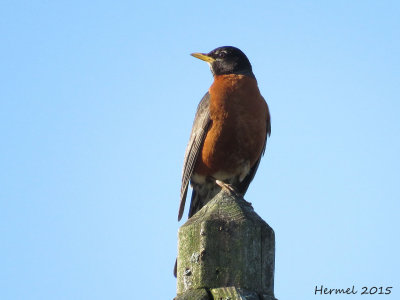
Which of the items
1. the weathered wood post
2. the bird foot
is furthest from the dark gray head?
the weathered wood post

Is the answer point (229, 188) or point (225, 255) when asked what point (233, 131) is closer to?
point (229, 188)

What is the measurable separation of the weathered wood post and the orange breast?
415 centimetres

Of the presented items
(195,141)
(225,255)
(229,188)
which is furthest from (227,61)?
(225,255)

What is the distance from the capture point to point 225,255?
2.76 metres

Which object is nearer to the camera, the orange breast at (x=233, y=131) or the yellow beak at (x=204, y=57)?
the orange breast at (x=233, y=131)

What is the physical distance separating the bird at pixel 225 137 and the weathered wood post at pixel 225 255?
409 cm

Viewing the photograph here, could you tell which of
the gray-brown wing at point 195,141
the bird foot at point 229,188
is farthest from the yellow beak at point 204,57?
the bird foot at point 229,188

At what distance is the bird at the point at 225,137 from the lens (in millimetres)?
7023

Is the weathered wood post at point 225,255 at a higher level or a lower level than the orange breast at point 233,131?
lower

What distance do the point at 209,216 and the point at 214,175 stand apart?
446cm

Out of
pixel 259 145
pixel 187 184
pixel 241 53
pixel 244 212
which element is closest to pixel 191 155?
pixel 187 184

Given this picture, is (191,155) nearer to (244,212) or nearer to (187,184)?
(187,184)

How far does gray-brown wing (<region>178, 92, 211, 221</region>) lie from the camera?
716 centimetres

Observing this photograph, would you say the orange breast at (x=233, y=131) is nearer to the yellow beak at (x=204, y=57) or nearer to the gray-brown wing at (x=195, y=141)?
Result: the gray-brown wing at (x=195, y=141)
